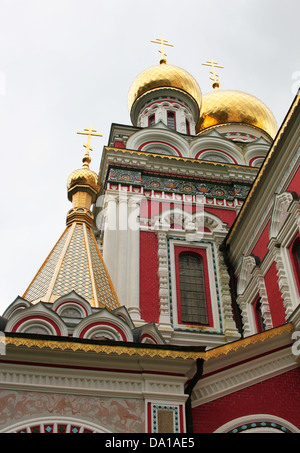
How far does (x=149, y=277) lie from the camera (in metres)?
9.42

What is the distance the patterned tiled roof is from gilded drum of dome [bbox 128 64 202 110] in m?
8.07

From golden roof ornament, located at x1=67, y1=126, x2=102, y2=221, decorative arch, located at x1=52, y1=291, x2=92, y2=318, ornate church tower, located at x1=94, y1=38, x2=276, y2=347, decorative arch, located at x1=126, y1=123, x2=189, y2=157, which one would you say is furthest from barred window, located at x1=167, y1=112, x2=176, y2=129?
decorative arch, located at x1=52, y1=291, x2=92, y2=318

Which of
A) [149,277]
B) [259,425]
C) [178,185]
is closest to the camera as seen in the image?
[259,425]

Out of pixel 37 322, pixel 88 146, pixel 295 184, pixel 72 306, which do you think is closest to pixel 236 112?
pixel 88 146

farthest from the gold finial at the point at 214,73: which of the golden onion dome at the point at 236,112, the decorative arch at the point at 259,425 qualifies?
the decorative arch at the point at 259,425

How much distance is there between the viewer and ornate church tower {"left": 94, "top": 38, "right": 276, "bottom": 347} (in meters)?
9.03

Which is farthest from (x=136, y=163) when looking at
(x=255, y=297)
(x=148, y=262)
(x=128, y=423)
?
(x=128, y=423)

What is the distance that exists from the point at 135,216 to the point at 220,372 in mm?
5081

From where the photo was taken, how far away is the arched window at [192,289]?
29.9 ft

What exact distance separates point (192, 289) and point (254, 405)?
4341 mm

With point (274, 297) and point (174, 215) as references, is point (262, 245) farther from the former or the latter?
point (174, 215)

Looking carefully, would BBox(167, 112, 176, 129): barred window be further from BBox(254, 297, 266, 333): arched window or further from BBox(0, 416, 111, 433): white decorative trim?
BBox(0, 416, 111, 433): white decorative trim

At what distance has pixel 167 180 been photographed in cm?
1094
